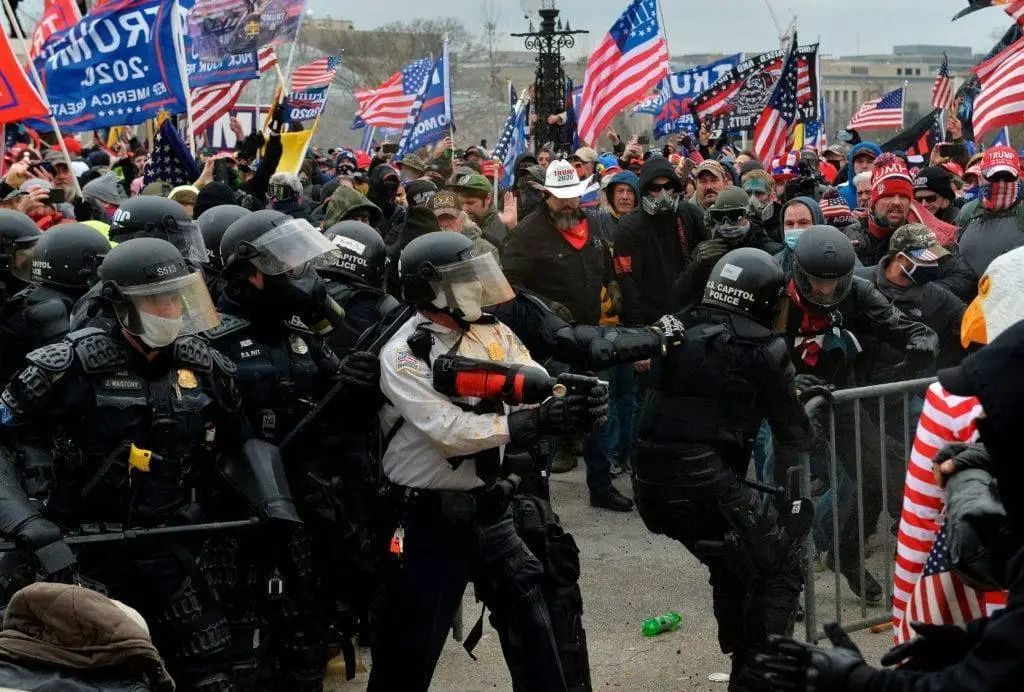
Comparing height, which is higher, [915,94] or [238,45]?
[238,45]

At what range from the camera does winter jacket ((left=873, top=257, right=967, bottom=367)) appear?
777 centimetres

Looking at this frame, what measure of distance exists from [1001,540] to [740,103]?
41.4ft

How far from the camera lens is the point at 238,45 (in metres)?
13.6

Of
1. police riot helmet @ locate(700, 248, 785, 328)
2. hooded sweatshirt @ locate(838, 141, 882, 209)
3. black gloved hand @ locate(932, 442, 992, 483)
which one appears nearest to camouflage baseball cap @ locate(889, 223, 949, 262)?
police riot helmet @ locate(700, 248, 785, 328)

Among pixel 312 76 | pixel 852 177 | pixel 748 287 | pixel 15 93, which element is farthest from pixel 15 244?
pixel 312 76

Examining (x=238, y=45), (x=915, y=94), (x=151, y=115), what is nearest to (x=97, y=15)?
(x=151, y=115)

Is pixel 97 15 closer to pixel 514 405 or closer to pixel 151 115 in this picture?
pixel 151 115

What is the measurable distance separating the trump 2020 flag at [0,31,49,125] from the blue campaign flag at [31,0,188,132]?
1264mm

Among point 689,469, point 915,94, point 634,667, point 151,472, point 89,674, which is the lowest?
point 915,94

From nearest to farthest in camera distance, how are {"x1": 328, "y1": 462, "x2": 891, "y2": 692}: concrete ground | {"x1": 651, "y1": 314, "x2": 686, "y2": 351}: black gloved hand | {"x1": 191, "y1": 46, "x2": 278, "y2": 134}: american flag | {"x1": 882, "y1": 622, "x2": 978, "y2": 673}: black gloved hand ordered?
{"x1": 882, "y1": 622, "x2": 978, "y2": 673}: black gloved hand, {"x1": 651, "y1": 314, "x2": 686, "y2": 351}: black gloved hand, {"x1": 328, "y1": 462, "x2": 891, "y2": 692}: concrete ground, {"x1": 191, "y1": 46, "x2": 278, "y2": 134}: american flag

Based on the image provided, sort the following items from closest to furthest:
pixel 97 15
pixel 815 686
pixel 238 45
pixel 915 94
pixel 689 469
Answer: pixel 815 686 < pixel 689 469 < pixel 97 15 < pixel 238 45 < pixel 915 94

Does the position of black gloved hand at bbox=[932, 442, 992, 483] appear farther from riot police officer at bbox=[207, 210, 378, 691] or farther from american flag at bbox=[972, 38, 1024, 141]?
american flag at bbox=[972, 38, 1024, 141]

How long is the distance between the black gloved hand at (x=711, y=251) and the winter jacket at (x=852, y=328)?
3.77 feet

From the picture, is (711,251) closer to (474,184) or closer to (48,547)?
(474,184)
